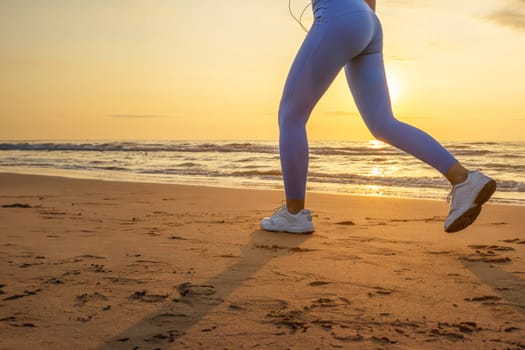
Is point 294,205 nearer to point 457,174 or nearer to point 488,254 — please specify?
point 457,174

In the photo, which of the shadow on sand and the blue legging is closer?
the shadow on sand

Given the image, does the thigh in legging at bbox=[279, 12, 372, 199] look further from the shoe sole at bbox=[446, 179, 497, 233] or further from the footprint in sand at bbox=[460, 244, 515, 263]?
the footprint in sand at bbox=[460, 244, 515, 263]

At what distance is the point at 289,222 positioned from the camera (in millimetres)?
3729

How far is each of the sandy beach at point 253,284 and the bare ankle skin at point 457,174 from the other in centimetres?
39

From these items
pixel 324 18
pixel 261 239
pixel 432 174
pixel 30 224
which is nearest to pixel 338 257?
pixel 261 239

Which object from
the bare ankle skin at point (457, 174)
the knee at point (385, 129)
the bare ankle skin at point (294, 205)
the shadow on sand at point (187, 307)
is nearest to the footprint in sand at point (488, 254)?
the bare ankle skin at point (457, 174)

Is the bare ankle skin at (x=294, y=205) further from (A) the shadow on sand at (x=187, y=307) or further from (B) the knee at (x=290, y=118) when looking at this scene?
(A) the shadow on sand at (x=187, y=307)

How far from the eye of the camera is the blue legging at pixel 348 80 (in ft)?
10.5

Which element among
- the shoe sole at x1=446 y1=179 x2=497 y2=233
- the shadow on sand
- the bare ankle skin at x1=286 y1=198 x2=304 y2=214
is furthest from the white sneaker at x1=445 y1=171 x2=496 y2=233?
the bare ankle skin at x1=286 y1=198 x2=304 y2=214

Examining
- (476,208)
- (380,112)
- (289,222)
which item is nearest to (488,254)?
(476,208)

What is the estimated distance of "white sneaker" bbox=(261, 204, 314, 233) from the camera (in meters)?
3.69

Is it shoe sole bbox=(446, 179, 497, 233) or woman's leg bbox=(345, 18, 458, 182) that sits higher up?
woman's leg bbox=(345, 18, 458, 182)

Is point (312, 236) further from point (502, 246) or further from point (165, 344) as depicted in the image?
point (165, 344)

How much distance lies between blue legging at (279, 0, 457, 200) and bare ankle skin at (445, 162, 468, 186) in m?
0.03
